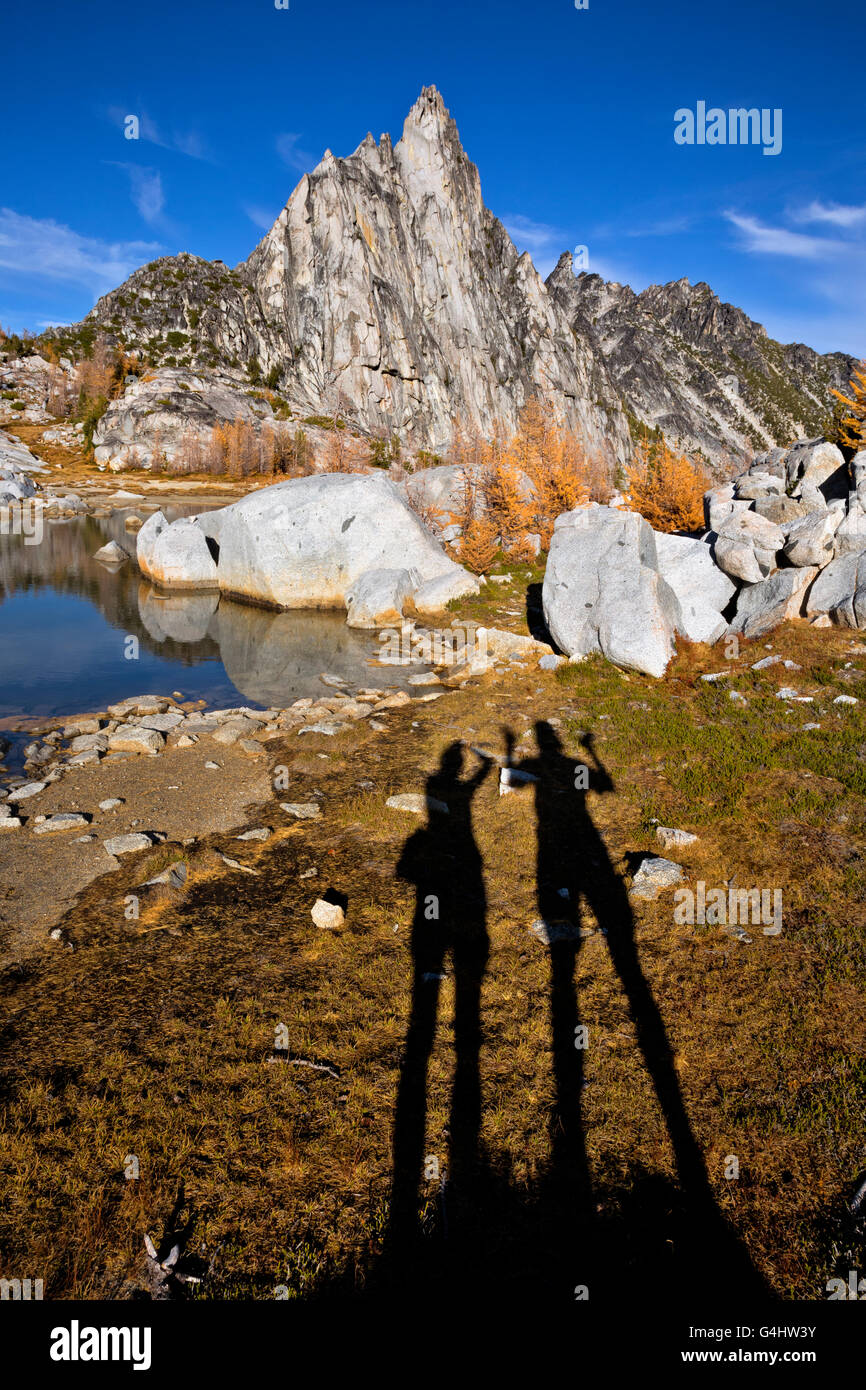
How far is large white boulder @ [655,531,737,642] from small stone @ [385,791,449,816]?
940cm

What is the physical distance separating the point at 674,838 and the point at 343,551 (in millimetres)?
17519

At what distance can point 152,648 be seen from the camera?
66.5 ft

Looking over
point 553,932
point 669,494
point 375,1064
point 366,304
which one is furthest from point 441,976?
point 366,304

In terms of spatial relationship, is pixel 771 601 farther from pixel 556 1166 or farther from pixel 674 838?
pixel 556 1166

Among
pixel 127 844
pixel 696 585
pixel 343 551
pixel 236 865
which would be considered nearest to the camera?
pixel 236 865

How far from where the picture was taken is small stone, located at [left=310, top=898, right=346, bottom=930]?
6.99 metres

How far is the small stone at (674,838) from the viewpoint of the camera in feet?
27.1

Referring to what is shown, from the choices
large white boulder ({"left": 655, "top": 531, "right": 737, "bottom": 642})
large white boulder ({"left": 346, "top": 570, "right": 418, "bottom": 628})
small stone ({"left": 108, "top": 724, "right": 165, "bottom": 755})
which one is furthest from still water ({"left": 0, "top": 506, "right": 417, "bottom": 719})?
large white boulder ({"left": 655, "top": 531, "right": 737, "bottom": 642})

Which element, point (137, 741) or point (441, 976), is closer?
point (441, 976)

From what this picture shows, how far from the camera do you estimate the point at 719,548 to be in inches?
673

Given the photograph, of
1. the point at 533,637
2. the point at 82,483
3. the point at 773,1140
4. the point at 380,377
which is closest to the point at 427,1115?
the point at 773,1140

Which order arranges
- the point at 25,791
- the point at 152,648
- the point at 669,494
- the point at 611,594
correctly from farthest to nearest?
the point at 669,494 → the point at 152,648 → the point at 611,594 → the point at 25,791

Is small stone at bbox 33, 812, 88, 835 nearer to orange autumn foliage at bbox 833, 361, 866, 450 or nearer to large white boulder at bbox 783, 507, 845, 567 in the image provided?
large white boulder at bbox 783, 507, 845, 567
